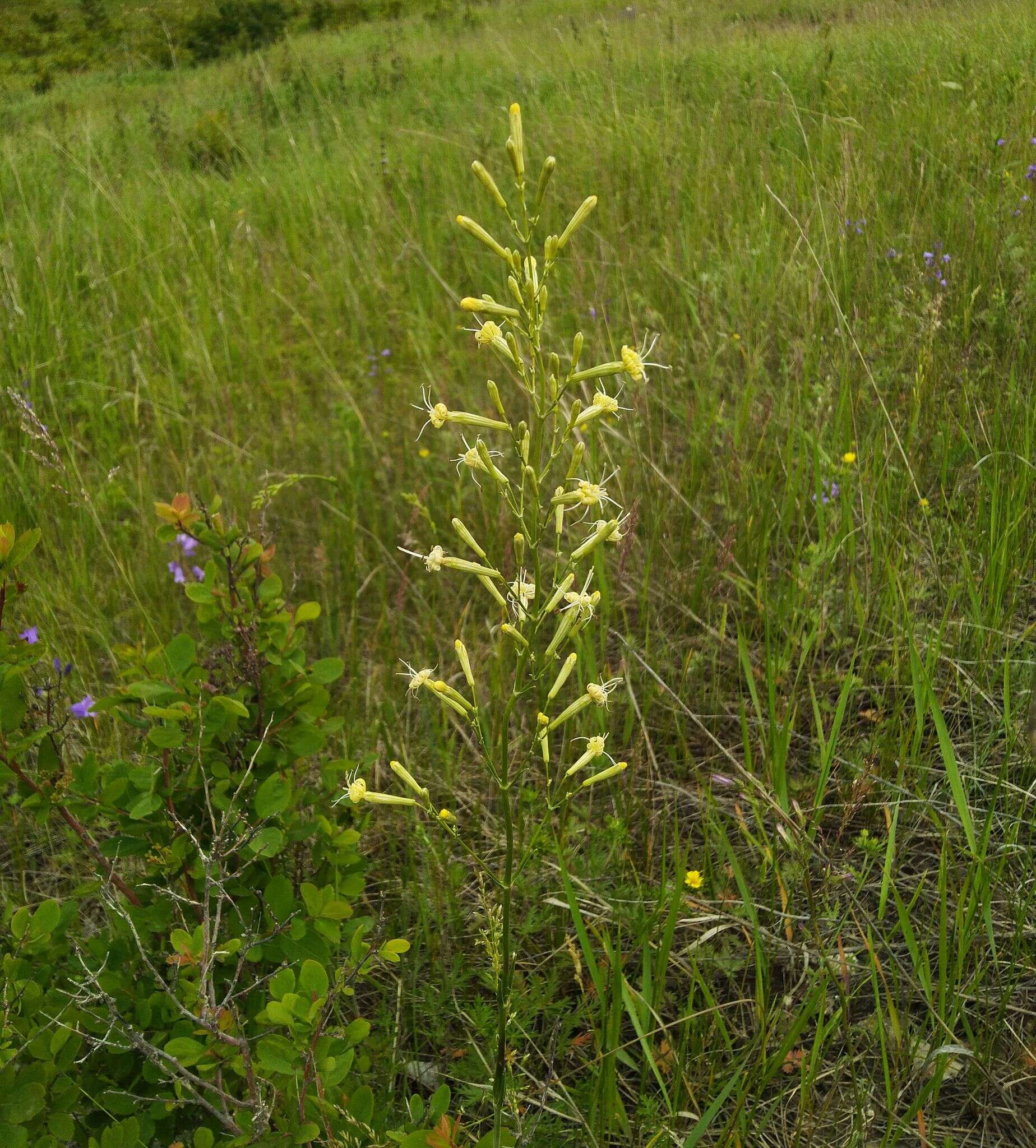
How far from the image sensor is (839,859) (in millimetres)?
1802

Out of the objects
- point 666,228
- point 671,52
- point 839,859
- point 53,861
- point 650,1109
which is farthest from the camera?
point 671,52

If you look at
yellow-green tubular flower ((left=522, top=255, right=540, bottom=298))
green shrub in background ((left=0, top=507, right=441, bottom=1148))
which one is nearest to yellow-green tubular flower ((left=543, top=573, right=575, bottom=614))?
yellow-green tubular flower ((left=522, top=255, right=540, bottom=298))

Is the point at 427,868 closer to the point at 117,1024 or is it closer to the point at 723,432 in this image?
the point at 117,1024

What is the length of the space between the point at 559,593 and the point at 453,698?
228 mm

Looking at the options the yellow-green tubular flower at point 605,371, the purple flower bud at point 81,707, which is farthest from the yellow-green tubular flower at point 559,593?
the purple flower bud at point 81,707

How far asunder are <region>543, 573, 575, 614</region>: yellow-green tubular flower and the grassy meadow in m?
0.50

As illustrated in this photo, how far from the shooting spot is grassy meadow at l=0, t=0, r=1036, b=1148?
1.52 meters

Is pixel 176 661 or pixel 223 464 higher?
pixel 176 661

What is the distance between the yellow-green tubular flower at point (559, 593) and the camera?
3.81 feet

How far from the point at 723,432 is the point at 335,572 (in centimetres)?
123

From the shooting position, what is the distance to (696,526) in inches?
100

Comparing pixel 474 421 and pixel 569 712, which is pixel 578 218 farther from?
pixel 569 712

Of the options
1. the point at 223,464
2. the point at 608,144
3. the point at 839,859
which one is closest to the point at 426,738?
the point at 839,859

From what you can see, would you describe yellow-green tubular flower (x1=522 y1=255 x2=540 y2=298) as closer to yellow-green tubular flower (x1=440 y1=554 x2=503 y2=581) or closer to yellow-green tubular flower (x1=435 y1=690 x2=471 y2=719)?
yellow-green tubular flower (x1=440 y1=554 x2=503 y2=581)
